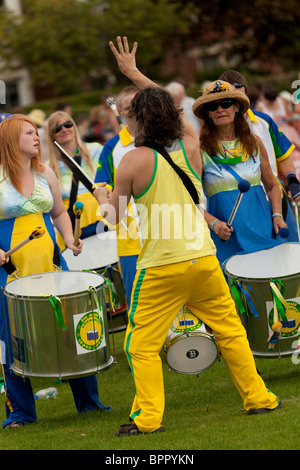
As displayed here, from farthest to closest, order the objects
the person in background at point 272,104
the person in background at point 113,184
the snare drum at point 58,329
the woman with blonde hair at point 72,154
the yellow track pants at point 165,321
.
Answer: the person in background at point 272,104
the woman with blonde hair at point 72,154
the person in background at point 113,184
the snare drum at point 58,329
the yellow track pants at point 165,321

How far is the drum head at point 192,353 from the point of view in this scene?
15.4 ft

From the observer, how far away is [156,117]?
4371 millimetres

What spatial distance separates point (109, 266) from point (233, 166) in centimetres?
141

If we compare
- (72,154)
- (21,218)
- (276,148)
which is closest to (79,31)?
(72,154)

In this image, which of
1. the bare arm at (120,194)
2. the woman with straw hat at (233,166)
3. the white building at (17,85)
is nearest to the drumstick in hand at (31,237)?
the bare arm at (120,194)

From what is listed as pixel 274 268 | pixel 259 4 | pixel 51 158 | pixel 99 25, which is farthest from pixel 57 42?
pixel 274 268

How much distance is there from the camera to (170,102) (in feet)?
14.5

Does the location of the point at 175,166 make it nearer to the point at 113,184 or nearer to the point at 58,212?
the point at 58,212

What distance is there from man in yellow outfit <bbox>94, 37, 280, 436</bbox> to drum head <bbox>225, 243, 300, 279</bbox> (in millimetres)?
→ 612

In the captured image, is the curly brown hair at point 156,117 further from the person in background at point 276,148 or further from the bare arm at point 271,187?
the person in background at point 276,148

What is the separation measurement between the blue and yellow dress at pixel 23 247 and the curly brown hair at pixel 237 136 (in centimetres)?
110

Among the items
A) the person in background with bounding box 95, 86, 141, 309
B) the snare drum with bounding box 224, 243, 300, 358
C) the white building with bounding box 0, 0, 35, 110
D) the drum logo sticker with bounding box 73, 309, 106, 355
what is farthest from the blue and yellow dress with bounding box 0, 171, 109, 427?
the white building with bounding box 0, 0, 35, 110

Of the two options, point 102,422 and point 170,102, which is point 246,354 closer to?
point 102,422

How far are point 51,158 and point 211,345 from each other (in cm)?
294
